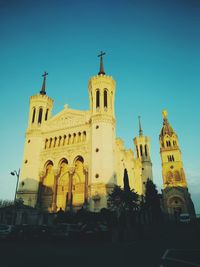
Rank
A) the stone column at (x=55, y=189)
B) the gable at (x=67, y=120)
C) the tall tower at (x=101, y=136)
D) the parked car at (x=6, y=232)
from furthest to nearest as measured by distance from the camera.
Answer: the gable at (x=67, y=120) → the stone column at (x=55, y=189) → the tall tower at (x=101, y=136) → the parked car at (x=6, y=232)

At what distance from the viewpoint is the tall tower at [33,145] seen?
38125 mm

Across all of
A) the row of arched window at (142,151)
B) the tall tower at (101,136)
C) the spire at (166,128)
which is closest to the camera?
the tall tower at (101,136)

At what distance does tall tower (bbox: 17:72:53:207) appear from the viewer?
3812 centimetres

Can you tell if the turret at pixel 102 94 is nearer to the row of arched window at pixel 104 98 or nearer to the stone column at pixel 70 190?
the row of arched window at pixel 104 98

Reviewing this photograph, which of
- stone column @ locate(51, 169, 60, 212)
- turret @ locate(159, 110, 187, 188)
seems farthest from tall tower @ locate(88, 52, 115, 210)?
turret @ locate(159, 110, 187, 188)

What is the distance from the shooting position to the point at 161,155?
233 ft

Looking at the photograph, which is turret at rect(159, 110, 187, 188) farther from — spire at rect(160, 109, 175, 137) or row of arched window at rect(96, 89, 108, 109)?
row of arched window at rect(96, 89, 108, 109)

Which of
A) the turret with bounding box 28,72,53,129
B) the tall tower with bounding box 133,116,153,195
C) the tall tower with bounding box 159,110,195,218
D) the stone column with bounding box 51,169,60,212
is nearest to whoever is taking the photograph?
the stone column with bounding box 51,169,60,212

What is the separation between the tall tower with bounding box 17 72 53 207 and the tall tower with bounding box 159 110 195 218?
39005mm

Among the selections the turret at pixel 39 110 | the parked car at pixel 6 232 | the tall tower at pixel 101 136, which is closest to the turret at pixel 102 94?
the tall tower at pixel 101 136

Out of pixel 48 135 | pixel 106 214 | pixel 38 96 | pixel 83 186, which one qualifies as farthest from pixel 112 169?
pixel 38 96

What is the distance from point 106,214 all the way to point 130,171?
25.8 m

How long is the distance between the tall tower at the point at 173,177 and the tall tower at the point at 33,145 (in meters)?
39.0

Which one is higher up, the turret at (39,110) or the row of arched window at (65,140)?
the turret at (39,110)
